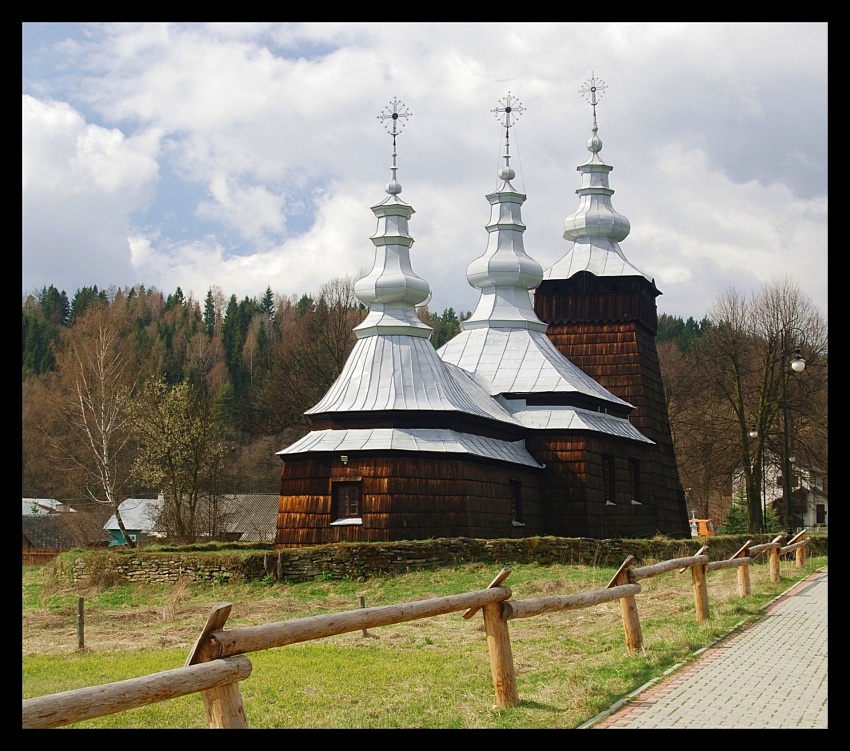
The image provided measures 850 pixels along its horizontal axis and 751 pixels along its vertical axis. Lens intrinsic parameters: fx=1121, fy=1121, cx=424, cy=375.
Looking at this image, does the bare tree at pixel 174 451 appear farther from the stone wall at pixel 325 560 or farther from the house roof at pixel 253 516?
the stone wall at pixel 325 560

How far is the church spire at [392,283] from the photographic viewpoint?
3356 centimetres

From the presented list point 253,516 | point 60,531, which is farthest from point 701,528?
point 60,531

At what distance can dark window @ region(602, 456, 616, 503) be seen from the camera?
36.5 m

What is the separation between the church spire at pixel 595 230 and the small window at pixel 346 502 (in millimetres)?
16148

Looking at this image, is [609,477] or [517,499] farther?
[609,477]

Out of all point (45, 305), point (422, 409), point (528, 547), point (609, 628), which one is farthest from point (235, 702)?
point (45, 305)

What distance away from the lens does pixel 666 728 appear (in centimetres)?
816

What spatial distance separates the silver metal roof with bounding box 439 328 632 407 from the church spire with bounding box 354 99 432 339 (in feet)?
14.4

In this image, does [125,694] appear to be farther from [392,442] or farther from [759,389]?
[759,389]

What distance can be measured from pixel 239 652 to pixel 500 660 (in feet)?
9.52

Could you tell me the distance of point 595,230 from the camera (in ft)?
142
